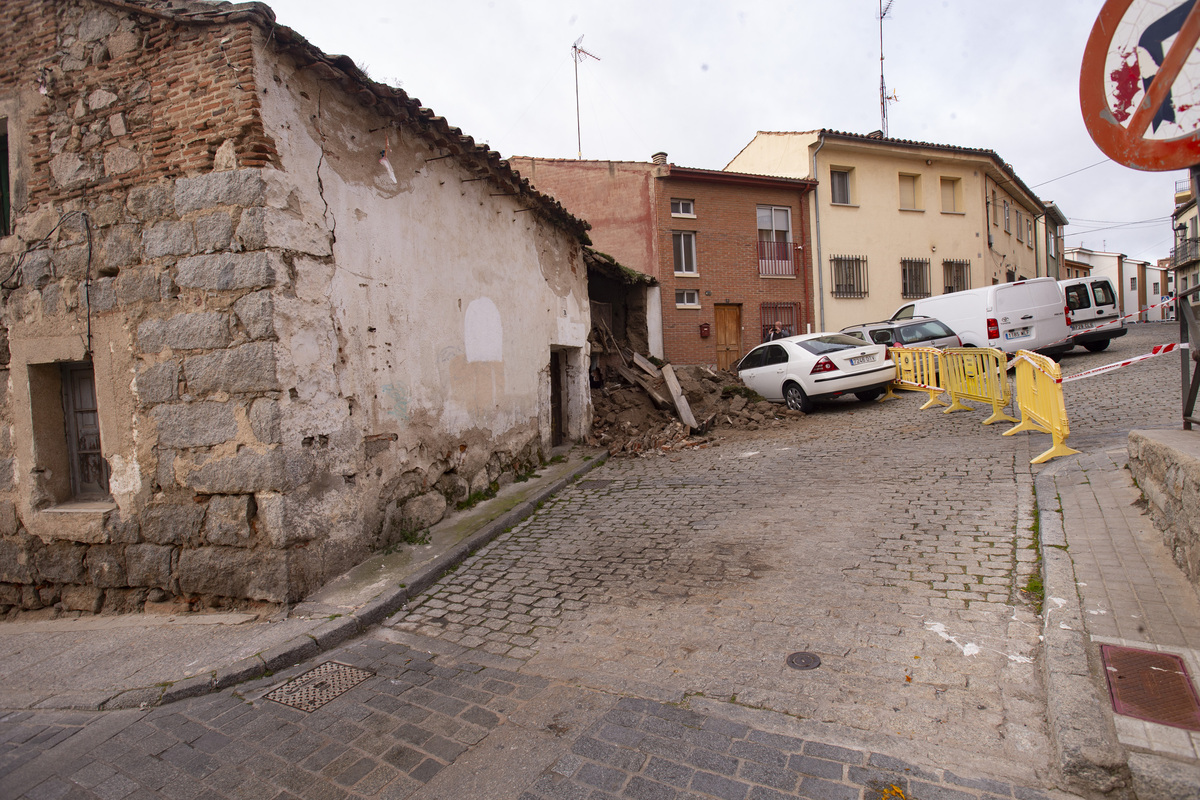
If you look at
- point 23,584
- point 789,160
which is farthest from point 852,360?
point 789,160

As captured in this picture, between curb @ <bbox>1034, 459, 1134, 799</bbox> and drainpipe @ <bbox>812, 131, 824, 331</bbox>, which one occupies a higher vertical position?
drainpipe @ <bbox>812, 131, 824, 331</bbox>

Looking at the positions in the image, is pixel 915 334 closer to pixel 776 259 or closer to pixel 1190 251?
pixel 1190 251

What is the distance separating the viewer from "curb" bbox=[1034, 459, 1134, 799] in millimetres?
2309

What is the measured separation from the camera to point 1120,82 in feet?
8.80

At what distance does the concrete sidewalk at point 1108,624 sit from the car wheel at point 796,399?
21.2ft

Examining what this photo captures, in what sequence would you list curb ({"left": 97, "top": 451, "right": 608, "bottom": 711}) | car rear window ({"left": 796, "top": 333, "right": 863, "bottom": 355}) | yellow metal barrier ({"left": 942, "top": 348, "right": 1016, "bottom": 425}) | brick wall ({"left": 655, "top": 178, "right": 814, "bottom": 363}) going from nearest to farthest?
1. curb ({"left": 97, "top": 451, "right": 608, "bottom": 711})
2. yellow metal barrier ({"left": 942, "top": 348, "right": 1016, "bottom": 425})
3. car rear window ({"left": 796, "top": 333, "right": 863, "bottom": 355})
4. brick wall ({"left": 655, "top": 178, "right": 814, "bottom": 363})

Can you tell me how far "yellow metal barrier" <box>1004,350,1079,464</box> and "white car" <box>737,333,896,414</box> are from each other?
349 centimetres

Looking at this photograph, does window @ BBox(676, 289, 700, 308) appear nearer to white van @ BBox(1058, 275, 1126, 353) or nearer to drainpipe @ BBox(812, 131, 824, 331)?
drainpipe @ BBox(812, 131, 824, 331)

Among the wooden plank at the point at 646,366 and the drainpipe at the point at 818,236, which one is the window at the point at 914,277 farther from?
the wooden plank at the point at 646,366

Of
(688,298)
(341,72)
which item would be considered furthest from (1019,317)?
(341,72)

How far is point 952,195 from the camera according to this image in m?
23.5

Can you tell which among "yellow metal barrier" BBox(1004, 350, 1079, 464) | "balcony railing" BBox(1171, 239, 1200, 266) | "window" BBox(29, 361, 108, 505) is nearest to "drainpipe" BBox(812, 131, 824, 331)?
"balcony railing" BBox(1171, 239, 1200, 266)

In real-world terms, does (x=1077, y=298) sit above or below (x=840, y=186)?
below

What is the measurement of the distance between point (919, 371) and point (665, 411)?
15.5ft
